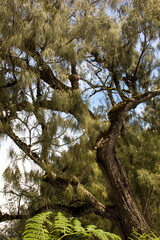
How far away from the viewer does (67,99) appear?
101 inches

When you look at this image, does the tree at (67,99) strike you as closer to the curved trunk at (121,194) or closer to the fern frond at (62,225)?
the curved trunk at (121,194)

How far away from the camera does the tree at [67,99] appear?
2455mm

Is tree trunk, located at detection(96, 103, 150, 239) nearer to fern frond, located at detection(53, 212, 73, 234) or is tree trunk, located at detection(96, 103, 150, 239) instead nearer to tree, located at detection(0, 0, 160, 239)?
tree, located at detection(0, 0, 160, 239)

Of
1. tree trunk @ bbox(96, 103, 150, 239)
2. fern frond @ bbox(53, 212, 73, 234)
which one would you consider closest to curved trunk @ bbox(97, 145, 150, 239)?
tree trunk @ bbox(96, 103, 150, 239)

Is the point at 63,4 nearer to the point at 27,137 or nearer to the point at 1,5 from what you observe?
the point at 1,5

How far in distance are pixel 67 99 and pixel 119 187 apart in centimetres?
135

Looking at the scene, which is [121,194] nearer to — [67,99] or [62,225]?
[67,99]

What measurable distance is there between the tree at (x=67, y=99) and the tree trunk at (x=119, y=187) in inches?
0.5

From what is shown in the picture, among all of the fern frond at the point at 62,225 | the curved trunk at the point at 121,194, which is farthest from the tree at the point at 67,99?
the fern frond at the point at 62,225

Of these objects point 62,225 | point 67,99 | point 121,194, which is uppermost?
point 67,99

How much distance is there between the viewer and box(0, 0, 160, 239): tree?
2.46 m

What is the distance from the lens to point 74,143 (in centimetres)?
267

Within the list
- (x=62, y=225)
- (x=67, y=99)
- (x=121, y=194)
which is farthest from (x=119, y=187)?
(x=62, y=225)

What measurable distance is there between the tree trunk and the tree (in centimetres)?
1
